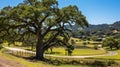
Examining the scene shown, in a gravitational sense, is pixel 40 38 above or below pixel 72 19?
below

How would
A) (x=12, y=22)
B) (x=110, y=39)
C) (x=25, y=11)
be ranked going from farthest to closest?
(x=110, y=39), (x=12, y=22), (x=25, y=11)

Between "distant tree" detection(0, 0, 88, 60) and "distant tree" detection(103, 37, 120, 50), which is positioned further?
"distant tree" detection(103, 37, 120, 50)

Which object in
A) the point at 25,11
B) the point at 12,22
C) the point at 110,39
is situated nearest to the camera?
the point at 25,11

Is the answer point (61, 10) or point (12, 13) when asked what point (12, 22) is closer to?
point (12, 13)

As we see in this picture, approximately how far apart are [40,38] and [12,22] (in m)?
6.99

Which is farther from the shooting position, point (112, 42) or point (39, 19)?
point (112, 42)

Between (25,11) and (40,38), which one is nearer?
(25,11)

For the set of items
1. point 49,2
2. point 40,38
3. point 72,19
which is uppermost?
point 49,2

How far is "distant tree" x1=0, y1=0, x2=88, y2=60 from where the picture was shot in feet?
174

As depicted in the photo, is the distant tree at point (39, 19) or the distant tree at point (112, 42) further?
the distant tree at point (112, 42)

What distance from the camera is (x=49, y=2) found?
2132 inches

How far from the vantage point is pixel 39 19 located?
5653 centimetres

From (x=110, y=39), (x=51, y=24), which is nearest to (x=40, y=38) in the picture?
(x=51, y=24)

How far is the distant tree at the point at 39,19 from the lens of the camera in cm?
5300
